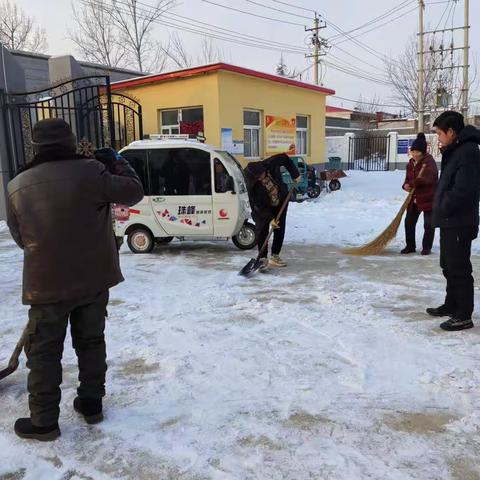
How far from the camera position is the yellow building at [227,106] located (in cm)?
1343

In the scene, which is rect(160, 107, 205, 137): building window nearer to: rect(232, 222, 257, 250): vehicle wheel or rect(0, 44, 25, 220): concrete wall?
rect(0, 44, 25, 220): concrete wall

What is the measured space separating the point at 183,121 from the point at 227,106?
1.42m

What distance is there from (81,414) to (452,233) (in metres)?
3.34

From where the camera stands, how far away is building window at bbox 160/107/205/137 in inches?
546

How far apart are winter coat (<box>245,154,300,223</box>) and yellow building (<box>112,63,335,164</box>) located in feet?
22.6

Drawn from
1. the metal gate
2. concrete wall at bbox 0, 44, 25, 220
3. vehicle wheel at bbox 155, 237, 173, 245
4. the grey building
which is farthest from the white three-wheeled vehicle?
the metal gate

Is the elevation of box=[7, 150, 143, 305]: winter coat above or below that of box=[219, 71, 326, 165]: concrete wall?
below

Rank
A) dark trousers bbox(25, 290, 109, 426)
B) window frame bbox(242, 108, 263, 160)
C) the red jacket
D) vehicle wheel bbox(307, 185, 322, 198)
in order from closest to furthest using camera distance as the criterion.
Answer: dark trousers bbox(25, 290, 109, 426)
the red jacket
window frame bbox(242, 108, 263, 160)
vehicle wheel bbox(307, 185, 322, 198)

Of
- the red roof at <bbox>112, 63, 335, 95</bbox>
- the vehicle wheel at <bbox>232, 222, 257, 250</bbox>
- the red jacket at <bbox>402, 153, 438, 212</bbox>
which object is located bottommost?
the vehicle wheel at <bbox>232, 222, 257, 250</bbox>

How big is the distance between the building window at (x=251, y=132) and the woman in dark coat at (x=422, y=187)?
765 cm

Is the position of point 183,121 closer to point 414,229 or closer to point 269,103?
point 269,103

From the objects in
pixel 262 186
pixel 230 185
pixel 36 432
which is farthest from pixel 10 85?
pixel 36 432

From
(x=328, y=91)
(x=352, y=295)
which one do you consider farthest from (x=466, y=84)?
(x=352, y=295)

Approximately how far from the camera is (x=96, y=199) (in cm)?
280
